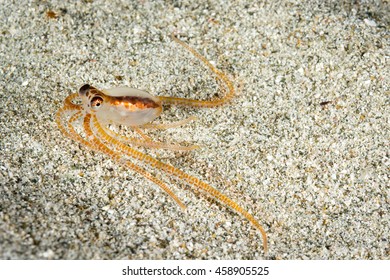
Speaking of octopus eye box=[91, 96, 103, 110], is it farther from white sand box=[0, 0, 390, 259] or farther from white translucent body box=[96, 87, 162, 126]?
white sand box=[0, 0, 390, 259]

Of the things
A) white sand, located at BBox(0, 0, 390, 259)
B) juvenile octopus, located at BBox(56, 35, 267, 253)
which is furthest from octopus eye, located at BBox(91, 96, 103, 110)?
white sand, located at BBox(0, 0, 390, 259)

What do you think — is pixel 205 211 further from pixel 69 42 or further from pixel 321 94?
pixel 69 42

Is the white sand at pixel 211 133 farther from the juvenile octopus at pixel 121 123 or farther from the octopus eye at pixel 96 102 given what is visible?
the octopus eye at pixel 96 102

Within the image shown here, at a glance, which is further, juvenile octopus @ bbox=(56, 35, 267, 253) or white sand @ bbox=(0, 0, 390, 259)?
juvenile octopus @ bbox=(56, 35, 267, 253)

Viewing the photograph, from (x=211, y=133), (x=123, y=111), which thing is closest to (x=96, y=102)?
(x=123, y=111)

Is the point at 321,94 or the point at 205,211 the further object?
the point at 321,94

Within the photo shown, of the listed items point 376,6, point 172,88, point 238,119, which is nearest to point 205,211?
point 238,119

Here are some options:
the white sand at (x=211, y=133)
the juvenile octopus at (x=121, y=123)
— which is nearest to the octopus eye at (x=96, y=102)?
the juvenile octopus at (x=121, y=123)
